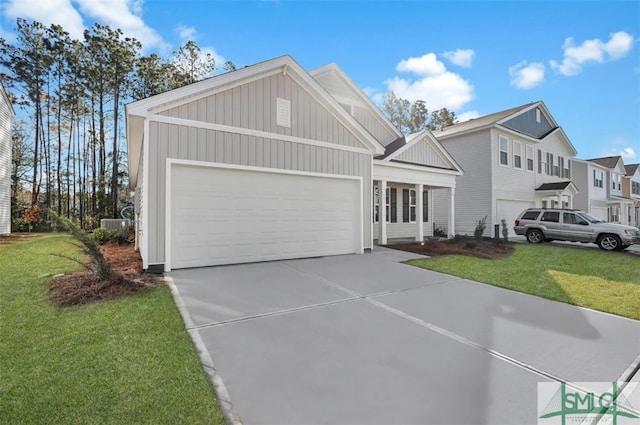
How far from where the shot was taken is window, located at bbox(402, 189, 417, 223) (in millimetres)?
14117

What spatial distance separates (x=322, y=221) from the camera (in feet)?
29.3

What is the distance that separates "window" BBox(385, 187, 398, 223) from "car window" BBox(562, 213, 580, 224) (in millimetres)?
7091

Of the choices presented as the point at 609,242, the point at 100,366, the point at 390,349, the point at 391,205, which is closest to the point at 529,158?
the point at 609,242

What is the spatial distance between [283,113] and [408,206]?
326 inches

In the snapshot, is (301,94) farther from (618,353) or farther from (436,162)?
(618,353)

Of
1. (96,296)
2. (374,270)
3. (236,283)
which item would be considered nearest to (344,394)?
(236,283)

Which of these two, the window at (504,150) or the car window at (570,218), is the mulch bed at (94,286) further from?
the window at (504,150)

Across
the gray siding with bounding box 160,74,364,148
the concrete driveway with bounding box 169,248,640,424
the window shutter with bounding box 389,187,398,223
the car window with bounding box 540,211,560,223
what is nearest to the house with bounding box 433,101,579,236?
the car window with bounding box 540,211,560,223

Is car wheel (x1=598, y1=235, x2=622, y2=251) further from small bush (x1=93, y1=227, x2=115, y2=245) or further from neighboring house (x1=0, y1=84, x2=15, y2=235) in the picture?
neighboring house (x1=0, y1=84, x2=15, y2=235)

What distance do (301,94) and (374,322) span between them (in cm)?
674

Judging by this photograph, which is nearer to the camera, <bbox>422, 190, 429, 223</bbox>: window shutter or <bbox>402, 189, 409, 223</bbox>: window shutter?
<bbox>402, 189, 409, 223</bbox>: window shutter

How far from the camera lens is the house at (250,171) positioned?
6.61m

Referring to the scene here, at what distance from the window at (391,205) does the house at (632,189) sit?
1309 inches

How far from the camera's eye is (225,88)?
7.38 meters
